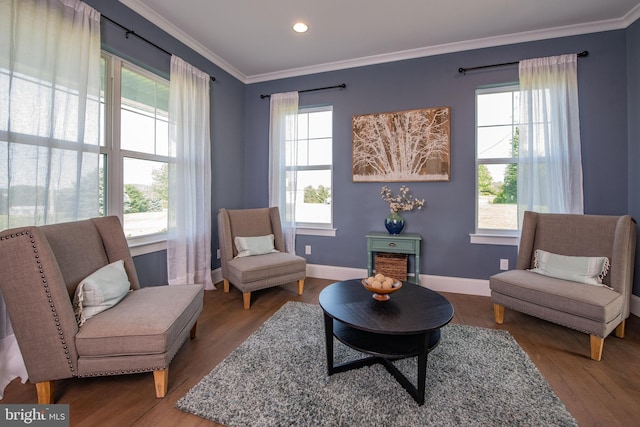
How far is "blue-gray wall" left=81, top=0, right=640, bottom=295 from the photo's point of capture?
2.67m

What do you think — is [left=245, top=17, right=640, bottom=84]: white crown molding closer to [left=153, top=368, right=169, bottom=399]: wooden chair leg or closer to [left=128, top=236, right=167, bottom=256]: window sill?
[left=128, top=236, right=167, bottom=256]: window sill

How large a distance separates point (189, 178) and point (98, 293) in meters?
1.63

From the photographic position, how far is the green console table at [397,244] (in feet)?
10.1

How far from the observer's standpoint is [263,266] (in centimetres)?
280

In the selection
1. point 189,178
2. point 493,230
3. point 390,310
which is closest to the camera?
point 390,310

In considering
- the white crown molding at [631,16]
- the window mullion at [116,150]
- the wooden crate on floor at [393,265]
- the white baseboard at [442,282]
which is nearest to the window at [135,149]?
the window mullion at [116,150]

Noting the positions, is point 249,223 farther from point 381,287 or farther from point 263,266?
point 381,287

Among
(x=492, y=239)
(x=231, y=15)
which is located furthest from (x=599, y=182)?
(x=231, y=15)

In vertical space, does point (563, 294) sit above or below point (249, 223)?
below

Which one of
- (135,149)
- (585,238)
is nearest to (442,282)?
(585,238)

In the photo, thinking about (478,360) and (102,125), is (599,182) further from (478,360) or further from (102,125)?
(102,125)

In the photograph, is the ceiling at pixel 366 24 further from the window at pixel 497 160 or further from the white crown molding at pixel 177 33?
the window at pixel 497 160

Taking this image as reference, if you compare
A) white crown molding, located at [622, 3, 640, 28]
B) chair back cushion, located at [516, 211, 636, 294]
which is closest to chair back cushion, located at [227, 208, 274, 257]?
chair back cushion, located at [516, 211, 636, 294]

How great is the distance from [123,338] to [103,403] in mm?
387
